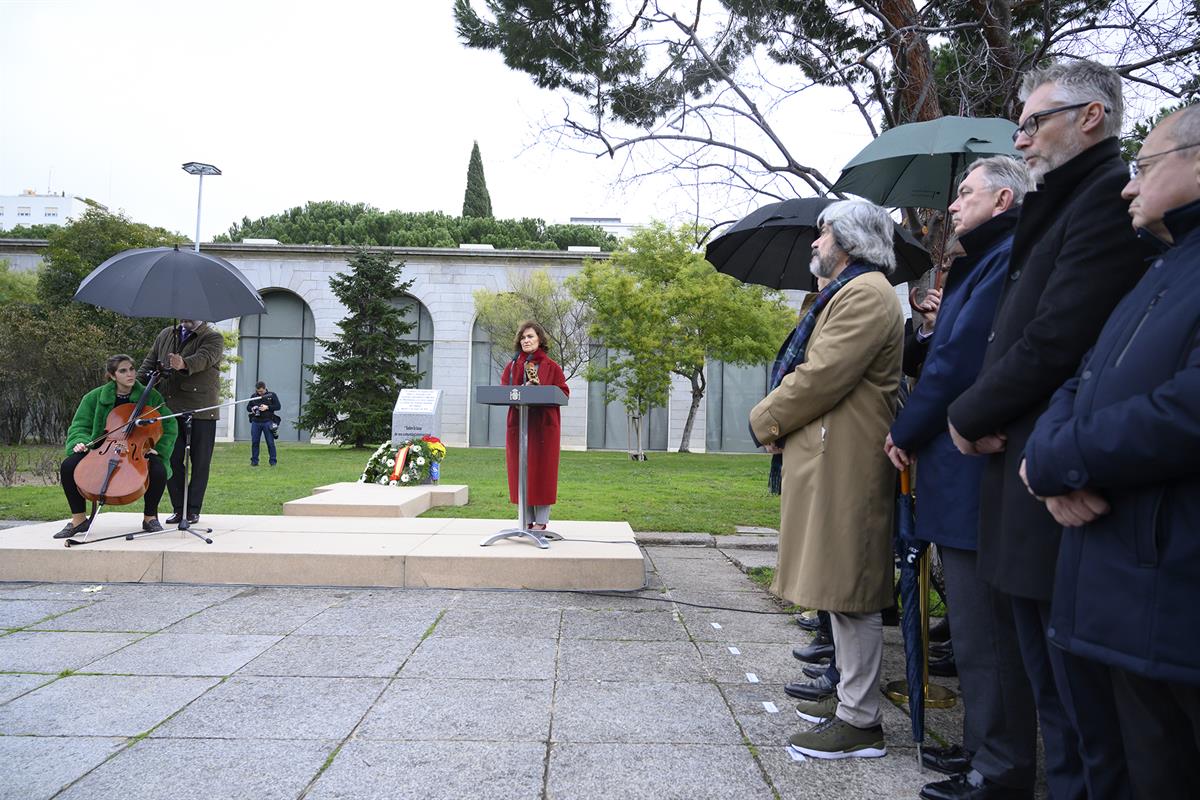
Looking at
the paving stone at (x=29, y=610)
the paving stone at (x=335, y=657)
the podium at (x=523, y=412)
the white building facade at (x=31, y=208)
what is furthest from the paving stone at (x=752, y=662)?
the white building facade at (x=31, y=208)

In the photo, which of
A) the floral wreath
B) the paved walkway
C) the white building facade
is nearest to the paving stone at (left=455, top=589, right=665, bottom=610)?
the paved walkway

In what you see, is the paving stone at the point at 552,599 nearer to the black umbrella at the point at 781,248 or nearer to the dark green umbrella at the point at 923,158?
the black umbrella at the point at 781,248

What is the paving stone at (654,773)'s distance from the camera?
8.98 ft

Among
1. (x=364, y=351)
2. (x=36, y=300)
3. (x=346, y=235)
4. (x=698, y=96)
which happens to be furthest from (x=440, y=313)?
(x=698, y=96)

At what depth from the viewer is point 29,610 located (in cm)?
522

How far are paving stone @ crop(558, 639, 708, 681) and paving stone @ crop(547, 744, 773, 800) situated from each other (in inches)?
36.0

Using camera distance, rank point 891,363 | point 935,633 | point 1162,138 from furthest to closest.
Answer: point 935,633, point 891,363, point 1162,138

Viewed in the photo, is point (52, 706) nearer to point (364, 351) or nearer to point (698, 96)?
point (698, 96)

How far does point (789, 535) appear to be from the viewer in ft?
11.0

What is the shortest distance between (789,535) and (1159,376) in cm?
175

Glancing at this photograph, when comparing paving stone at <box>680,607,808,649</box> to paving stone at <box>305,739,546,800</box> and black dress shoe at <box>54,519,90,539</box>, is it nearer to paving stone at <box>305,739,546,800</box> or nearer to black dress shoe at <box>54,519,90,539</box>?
paving stone at <box>305,739,546,800</box>

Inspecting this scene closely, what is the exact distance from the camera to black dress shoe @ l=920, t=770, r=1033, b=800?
8.46 ft

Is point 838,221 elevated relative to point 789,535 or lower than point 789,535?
elevated

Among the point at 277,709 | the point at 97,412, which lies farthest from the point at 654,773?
the point at 97,412
